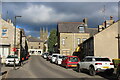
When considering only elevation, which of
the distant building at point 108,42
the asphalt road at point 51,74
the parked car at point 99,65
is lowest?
the asphalt road at point 51,74

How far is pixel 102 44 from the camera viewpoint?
2972 centimetres

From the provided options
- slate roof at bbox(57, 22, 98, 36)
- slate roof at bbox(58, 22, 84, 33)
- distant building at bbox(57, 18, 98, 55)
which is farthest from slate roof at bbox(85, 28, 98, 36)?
slate roof at bbox(58, 22, 84, 33)

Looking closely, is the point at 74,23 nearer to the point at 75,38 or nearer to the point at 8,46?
the point at 75,38

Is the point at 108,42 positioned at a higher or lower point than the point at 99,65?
higher

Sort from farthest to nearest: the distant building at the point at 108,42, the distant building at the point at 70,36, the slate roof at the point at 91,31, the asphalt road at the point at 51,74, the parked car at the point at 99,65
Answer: the slate roof at the point at 91,31
the distant building at the point at 70,36
the distant building at the point at 108,42
the parked car at the point at 99,65
the asphalt road at the point at 51,74

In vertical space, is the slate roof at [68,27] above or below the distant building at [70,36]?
above

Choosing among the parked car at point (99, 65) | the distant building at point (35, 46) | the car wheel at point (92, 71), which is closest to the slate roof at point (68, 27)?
the parked car at point (99, 65)

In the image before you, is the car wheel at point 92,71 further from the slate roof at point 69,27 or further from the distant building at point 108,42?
the slate roof at point 69,27

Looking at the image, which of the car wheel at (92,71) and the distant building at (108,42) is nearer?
the car wheel at (92,71)

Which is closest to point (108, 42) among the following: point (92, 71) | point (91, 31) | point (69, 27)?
point (92, 71)

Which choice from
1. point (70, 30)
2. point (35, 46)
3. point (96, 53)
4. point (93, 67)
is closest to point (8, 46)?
point (96, 53)

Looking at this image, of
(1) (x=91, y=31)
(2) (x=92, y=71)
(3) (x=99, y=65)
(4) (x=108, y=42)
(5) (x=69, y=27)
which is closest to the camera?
(3) (x=99, y=65)

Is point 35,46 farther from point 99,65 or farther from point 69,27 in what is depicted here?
point 99,65

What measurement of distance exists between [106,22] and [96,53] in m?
10.5
